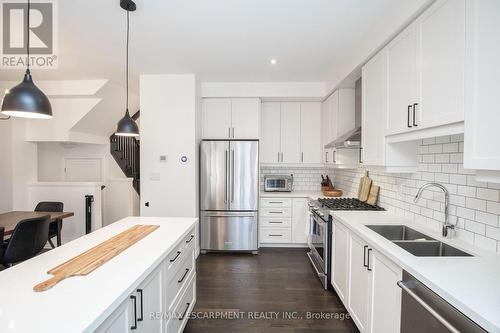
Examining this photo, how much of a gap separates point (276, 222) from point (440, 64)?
3042 millimetres

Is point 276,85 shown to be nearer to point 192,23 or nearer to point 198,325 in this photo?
point 192,23

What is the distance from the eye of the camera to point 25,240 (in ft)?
8.02

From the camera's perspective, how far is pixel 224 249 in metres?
3.68

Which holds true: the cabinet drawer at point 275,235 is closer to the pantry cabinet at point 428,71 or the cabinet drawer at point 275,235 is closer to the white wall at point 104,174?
the pantry cabinet at point 428,71

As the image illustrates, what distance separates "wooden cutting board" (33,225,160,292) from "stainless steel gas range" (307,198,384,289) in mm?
1888

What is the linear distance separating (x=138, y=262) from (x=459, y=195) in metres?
2.23

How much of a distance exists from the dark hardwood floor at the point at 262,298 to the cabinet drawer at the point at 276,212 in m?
0.68

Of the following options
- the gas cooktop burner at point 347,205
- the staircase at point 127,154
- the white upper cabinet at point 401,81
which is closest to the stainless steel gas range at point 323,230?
the gas cooktop burner at point 347,205

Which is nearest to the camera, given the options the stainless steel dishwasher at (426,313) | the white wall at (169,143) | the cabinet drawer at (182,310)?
the stainless steel dishwasher at (426,313)

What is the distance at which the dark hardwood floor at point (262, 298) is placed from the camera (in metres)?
2.12

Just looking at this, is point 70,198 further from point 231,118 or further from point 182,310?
point 182,310

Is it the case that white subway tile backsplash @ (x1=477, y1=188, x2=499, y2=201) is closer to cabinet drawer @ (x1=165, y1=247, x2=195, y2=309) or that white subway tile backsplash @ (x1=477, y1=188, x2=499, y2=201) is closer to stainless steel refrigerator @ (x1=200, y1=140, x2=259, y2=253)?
cabinet drawer @ (x1=165, y1=247, x2=195, y2=309)

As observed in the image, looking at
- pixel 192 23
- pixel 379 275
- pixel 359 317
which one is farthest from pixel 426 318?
pixel 192 23

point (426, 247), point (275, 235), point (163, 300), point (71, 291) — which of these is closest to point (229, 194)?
point (275, 235)
